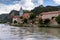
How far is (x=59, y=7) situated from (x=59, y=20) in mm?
89248

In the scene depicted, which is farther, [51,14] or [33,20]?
[51,14]

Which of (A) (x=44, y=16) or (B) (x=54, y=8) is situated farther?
(B) (x=54, y=8)

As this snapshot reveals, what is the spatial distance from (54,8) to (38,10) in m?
16.5

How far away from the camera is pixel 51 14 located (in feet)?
352

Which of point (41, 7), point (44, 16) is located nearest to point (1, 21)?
point (41, 7)

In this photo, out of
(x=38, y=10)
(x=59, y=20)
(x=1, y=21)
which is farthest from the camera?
(x=1, y=21)

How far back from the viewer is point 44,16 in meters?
111

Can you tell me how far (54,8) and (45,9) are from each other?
433 inches

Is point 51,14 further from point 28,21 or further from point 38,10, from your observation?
point 38,10

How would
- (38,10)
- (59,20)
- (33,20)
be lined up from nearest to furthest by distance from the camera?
(59,20)
(33,20)
(38,10)

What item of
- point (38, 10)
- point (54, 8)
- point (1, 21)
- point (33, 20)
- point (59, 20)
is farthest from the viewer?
point (1, 21)

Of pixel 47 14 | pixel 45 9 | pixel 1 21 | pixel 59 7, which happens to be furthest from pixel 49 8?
pixel 1 21

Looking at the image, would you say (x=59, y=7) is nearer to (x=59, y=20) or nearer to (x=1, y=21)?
(x=1, y=21)

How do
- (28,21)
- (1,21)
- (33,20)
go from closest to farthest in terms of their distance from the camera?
1. (33,20)
2. (28,21)
3. (1,21)
